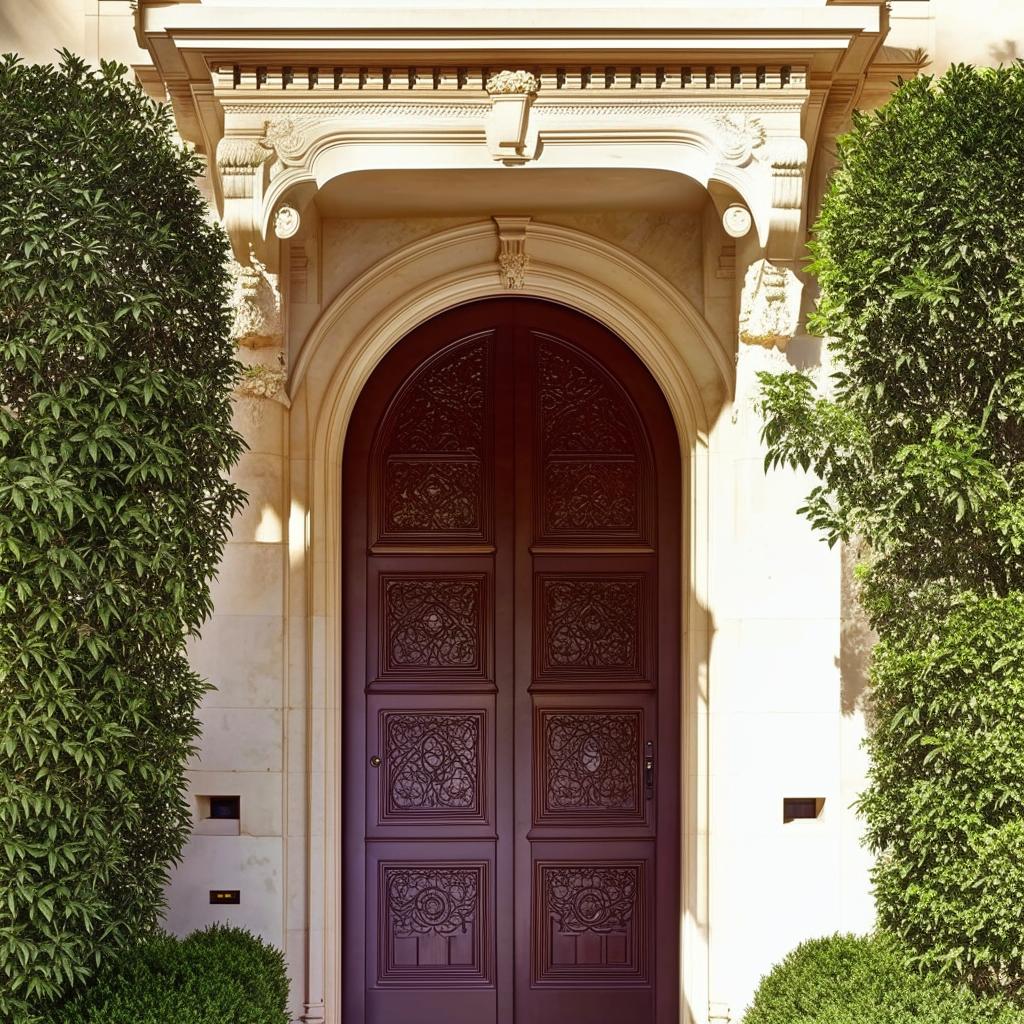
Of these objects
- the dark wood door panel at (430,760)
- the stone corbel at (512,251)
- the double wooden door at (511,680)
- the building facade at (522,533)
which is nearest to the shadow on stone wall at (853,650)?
the building facade at (522,533)

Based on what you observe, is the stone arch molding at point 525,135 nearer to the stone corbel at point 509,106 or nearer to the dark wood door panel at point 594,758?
the stone corbel at point 509,106

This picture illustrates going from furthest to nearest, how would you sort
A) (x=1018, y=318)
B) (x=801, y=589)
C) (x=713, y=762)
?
(x=713, y=762) < (x=801, y=589) < (x=1018, y=318)

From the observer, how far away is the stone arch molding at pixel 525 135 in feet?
15.7

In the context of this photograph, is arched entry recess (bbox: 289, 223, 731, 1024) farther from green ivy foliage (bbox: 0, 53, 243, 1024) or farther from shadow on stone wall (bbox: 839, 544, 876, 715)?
green ivy foliage (bbox: 0, 53, 243, 1024)

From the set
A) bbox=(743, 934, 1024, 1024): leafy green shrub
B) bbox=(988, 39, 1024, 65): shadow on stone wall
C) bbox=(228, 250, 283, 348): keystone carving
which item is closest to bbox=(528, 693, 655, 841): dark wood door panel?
bbox=(743, 934, 1024, 1024): leafy green shrub

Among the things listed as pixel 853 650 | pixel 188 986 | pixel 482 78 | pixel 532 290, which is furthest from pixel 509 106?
pixel 188 986

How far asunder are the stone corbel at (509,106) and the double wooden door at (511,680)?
132cm

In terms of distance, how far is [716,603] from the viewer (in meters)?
5.68

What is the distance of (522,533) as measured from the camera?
5.96 metres

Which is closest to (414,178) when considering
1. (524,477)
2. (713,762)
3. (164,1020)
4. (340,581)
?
(524,477)

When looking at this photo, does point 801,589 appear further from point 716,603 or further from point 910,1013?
point 910,1013

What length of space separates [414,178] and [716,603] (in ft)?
7.94

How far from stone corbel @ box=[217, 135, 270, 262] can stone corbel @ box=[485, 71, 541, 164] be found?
930 mm

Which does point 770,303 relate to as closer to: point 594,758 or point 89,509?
point 594,758
